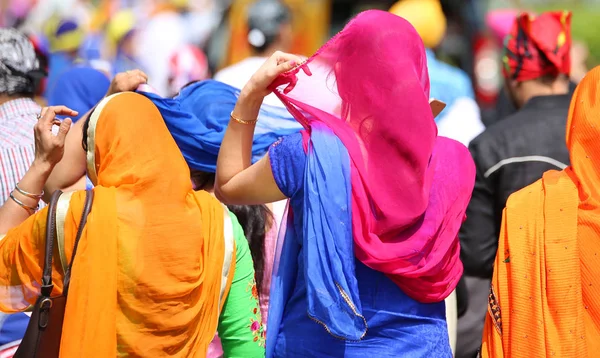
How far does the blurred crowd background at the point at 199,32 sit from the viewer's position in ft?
22.0

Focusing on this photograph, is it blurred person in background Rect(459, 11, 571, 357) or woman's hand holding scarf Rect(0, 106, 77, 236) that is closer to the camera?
woman's hand holding scarf Rect(0, 106, 77, 236)

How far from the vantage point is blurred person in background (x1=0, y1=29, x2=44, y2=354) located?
2.97 metres

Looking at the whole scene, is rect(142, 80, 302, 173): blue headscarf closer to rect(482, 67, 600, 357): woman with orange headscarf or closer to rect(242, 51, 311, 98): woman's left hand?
rect(242, 51, 311, 98): woman's left hand

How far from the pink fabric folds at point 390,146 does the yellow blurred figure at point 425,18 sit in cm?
300

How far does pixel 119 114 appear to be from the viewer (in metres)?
2.27

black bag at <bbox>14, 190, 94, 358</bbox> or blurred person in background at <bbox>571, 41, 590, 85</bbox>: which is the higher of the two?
blurred person in background at <bbox>571, 41, 590, 85</bbox>

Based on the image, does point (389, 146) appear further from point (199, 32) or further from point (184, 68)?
point (199, 32)

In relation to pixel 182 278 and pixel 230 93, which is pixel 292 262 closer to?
pixel 182 278

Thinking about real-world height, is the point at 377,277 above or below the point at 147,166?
below

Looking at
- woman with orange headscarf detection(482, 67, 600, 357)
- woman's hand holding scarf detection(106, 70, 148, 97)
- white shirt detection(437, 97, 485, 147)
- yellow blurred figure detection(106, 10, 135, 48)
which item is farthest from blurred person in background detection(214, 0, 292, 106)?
yellow blurred figure detection(106, 10, 135, 48)

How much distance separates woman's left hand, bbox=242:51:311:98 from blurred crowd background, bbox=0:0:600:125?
147 inches

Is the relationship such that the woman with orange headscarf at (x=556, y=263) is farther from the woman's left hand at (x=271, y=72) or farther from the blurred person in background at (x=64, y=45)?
the blurred person in background at (x=64, y=45)

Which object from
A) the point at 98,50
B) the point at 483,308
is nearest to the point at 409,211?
the point at 483,308

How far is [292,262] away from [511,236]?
2.02 ft
